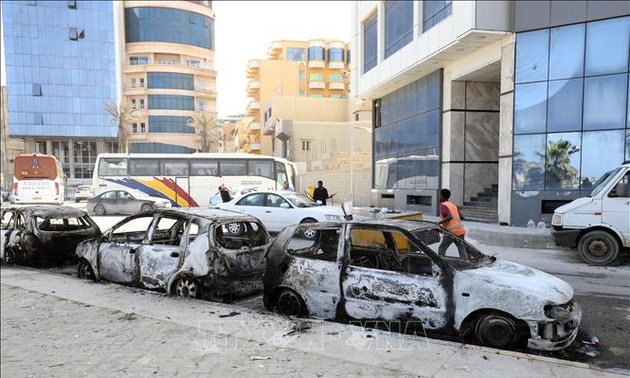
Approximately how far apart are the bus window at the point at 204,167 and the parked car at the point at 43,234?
1504 cm

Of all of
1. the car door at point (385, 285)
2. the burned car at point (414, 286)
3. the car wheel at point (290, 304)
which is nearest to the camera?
the burned car at point (414, 286)

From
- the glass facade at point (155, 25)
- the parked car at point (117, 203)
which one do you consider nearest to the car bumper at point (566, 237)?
the parked car at point (117, 203)

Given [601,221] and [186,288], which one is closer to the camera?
[186,288]

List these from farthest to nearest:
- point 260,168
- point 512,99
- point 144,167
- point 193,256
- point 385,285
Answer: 1. point 260,168
2. point 144,167
3. point 512,99
4. point 193,256
5. point 385,285

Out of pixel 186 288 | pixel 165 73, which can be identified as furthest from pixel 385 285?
pixel 165 73

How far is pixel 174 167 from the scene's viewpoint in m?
24.5

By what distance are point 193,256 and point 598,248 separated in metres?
8.18

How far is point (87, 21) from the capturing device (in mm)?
69375

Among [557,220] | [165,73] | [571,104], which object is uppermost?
[165,73]

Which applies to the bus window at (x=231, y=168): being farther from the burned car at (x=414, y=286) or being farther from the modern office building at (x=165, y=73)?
the modern office building at (x=165, y=73)

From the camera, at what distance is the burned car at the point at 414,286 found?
4.45 meters

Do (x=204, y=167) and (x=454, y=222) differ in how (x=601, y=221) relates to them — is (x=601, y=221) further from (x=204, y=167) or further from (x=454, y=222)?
(x=204, y=167)

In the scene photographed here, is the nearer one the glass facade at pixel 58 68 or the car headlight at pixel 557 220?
the car headlight at pixel 557 220

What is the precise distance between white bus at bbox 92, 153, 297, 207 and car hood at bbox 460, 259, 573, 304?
20.4 metres
